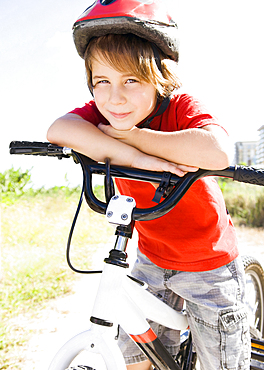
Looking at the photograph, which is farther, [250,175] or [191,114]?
[191,114]

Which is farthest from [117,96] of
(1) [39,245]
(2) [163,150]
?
(1) [39,245]

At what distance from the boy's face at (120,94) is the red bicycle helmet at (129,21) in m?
0.11

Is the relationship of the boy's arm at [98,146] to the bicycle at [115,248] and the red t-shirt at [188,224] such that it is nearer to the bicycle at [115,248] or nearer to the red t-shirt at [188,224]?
the bicycle at [115,248]

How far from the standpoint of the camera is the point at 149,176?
41.6 inches

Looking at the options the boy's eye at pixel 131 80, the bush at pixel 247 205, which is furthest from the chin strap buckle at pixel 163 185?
the bush at pixel 247 205

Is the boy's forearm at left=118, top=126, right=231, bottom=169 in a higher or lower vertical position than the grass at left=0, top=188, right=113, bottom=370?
higher

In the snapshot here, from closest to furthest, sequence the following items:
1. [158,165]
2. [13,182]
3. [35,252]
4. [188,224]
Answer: [158,165]
[188,224]
[35,252]
[13,182]

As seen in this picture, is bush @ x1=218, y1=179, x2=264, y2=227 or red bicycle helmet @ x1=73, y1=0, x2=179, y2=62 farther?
bush @ x1=218, y1=179, x2=264, y2=227

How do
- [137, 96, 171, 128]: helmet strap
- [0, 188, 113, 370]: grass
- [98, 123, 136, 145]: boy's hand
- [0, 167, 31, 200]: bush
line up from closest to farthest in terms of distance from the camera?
[98, 123, 136, 145]: boy's hand < [137, 96, 171, 128]: helmet strap < [0, 188, 113, 370]: grass < [0, 167, 31, 200]: bush

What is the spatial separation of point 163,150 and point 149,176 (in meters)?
0.12

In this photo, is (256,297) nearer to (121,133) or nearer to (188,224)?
(188,224)

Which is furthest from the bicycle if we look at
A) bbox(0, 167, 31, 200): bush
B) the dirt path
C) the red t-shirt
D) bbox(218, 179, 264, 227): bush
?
bbox(218, 179, 264, 227): bush

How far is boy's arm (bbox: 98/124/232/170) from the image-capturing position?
3.42 ft

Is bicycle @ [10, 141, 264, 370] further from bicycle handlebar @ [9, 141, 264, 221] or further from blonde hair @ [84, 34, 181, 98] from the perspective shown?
blonde hair @ [84, 34, 181, 98]
